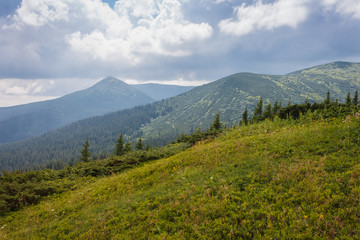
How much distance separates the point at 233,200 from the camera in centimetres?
669

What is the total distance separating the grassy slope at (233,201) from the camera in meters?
5.27

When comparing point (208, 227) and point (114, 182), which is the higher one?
point (208, 227)

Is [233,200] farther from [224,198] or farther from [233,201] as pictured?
[224,198]

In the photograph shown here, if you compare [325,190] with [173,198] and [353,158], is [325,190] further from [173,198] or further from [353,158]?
[173,198]

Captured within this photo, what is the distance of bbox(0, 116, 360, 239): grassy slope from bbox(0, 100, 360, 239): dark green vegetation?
0.03 meters

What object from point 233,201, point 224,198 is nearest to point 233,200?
point 233,201

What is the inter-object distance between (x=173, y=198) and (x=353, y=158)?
8.00 m

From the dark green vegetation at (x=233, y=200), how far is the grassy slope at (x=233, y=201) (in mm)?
29

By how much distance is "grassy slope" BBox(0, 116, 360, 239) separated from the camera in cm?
527

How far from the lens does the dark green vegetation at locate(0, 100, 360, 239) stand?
5262mm

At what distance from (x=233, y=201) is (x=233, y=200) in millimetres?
86

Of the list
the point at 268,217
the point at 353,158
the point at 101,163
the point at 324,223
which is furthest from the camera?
the point at 101,163

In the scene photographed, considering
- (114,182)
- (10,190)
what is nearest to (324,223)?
(114,182)

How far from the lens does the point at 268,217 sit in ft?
18.0
